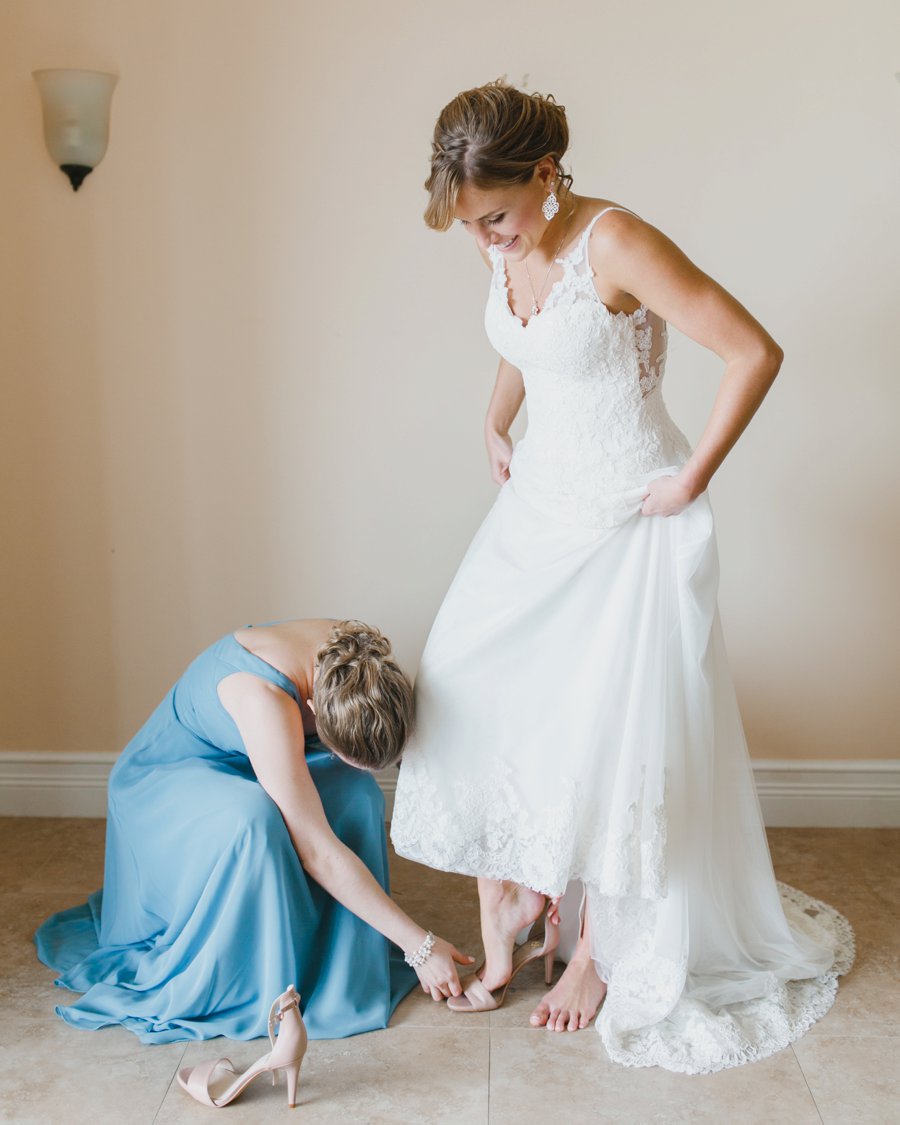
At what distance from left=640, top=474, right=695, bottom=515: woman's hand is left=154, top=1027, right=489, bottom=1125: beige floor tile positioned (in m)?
0.98

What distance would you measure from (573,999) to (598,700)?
591 mm

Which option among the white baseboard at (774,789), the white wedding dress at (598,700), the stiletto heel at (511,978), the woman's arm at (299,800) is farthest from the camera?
the white baseboard at (774,789)

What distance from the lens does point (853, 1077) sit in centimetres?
206

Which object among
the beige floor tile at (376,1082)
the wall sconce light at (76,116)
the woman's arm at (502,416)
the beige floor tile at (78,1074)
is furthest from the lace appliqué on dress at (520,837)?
the wall sconce light at (76,116)

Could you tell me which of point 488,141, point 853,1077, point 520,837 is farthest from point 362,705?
point 853,1077

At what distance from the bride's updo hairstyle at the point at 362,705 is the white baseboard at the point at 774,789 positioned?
109cm

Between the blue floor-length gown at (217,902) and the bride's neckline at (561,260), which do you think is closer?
the bride's neckline at (561,260)

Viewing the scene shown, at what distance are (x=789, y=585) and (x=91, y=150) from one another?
1.92 meters

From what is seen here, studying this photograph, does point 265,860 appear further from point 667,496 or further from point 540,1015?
point 667,496

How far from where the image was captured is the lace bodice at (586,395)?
1.98 meters

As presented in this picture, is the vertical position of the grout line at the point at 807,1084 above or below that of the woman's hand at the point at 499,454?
below

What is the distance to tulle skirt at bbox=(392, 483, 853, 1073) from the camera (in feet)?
6.79

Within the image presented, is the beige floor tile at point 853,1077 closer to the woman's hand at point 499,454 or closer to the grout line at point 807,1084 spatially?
the grout line at point 807,1084

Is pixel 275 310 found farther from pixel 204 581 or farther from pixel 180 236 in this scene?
pixel 204 581
